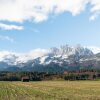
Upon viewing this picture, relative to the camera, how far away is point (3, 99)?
45344mm

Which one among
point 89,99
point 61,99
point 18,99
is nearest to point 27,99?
point 18,99

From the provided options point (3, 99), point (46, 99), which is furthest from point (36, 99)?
point (3, 99)

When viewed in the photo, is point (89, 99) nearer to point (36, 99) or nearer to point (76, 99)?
point (76, 99)

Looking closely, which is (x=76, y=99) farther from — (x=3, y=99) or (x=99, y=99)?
(x=3, y=99)

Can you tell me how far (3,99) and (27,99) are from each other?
3.35 meters

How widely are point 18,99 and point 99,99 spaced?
11280mm

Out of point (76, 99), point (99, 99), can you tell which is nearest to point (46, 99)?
point (76, 99)

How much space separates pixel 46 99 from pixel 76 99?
4115mm

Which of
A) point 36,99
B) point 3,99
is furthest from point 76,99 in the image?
point 3,99

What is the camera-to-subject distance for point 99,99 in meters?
43.9

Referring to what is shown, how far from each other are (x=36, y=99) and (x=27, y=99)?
1447 millimetres

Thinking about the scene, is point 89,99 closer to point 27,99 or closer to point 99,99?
point 99,99

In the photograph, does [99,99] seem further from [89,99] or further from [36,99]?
[36,99]

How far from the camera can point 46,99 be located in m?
44.6
